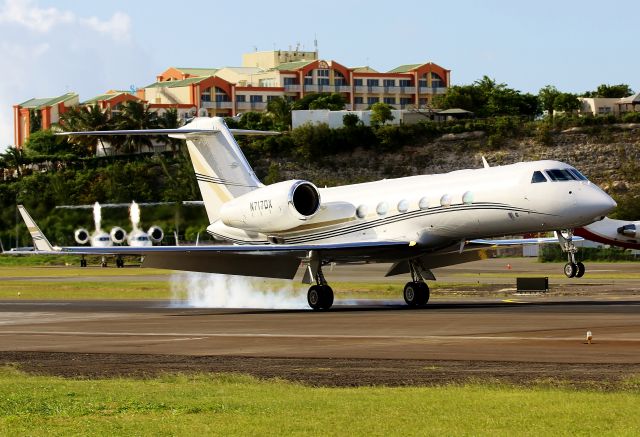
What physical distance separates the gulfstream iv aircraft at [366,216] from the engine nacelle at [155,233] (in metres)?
16.5

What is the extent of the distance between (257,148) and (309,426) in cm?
11309

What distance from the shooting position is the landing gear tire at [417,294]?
120 feet

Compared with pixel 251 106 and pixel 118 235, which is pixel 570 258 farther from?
pixel 251 106

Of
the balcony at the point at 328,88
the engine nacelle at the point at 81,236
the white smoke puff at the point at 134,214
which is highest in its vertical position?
the balcony at the point at 328,88

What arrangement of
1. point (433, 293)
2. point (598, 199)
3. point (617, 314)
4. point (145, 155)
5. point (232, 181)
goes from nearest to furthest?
point (617, 314)
point (598, 199)
point (232, 181)
point (433, 293)
point (145, 155)

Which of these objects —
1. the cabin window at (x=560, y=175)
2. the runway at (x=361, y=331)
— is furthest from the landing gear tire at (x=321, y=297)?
the cabin window at (x=560, y=175)

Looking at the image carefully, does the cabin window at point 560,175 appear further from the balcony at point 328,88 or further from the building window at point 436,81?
the building window at point 436,81

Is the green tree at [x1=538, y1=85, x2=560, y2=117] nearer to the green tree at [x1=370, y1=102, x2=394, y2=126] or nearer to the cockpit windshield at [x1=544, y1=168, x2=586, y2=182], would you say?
the green tree at [x1=370, y1=102, x2=394, y2=126]

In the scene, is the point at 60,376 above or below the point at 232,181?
below

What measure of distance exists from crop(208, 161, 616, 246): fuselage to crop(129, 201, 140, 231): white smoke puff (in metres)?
20.5

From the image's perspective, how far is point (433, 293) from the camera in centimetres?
4509

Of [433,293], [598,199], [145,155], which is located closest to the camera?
[598,199]

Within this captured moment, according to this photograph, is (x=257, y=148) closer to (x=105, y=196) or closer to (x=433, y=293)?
(x=105, y=196)

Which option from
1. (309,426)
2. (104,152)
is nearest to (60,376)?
(309,426)
